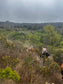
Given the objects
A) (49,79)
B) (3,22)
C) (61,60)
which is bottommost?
(61,60)

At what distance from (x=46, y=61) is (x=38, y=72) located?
1379mm

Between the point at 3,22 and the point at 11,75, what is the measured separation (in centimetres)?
7531

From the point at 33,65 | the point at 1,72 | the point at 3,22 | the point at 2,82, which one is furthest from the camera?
the point at 3,22

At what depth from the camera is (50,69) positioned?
16.2 feet

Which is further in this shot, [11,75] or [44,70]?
[44,70]

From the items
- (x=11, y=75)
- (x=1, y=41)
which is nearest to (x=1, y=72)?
(x=11, y=75)

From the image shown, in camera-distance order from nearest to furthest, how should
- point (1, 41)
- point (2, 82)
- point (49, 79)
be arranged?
point (2, 82)
point (49, 79)
point (1, 41)

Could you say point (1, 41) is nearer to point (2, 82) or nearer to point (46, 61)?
point (46, 61)

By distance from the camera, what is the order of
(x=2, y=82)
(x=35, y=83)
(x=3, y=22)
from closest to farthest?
(x=2, y=82) < (x=35, y=83) < (x=3, y=22)

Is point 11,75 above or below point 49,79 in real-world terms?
above

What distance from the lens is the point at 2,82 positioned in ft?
9.89

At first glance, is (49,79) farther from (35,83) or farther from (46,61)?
(46,61)

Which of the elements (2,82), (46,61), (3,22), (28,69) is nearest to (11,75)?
(2,82)

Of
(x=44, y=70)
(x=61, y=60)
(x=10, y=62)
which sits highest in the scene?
(x=10, y=62)
